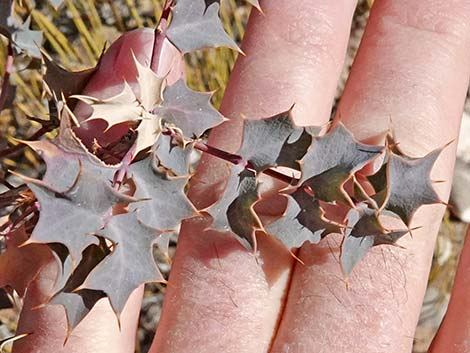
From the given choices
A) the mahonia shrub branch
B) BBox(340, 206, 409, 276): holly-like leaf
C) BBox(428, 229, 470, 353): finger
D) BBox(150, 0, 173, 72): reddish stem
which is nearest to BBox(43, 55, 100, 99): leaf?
the mahonia shrub branch

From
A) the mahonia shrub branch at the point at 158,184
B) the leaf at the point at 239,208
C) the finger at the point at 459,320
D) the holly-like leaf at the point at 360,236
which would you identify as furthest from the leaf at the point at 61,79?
the finger at the point at 459,320

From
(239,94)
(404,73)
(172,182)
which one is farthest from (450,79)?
(172,182)

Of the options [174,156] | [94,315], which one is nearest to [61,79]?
[174,156]

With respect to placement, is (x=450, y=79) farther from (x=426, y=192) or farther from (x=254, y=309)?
(x=254, y=309)

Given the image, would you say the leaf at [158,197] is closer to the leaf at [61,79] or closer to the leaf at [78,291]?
the leaf at [78,291]

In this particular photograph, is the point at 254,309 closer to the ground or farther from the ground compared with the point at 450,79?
closer to the ground

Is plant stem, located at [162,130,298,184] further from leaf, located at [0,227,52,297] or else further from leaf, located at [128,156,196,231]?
leaf, located at [0,227,52,297]

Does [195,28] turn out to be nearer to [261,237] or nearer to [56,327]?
[261,237]
